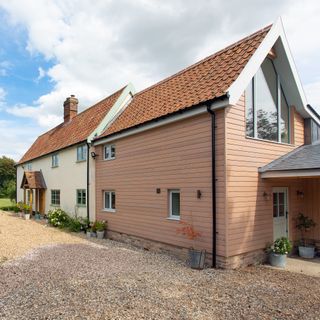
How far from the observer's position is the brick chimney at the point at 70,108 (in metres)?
26.0

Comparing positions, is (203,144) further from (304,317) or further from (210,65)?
(304,317)

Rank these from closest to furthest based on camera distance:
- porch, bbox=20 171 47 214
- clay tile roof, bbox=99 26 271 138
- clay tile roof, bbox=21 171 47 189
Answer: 1. clay tile roof, bbox=99 26 271 138
2. clay tile roof, bbox=21 171 47 189
3. porch, bbox=20 171 47 214

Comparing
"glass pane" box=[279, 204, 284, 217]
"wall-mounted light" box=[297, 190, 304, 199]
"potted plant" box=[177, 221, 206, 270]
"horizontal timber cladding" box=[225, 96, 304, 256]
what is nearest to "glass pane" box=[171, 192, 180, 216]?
"potted plant" box=[177, 221, 206, 270]

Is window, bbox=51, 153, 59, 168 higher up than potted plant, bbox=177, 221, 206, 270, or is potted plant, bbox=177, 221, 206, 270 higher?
window, bbox=51, 153, 59, 168

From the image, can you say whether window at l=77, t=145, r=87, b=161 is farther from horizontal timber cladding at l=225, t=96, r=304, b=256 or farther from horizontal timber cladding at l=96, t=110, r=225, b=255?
horizontal timber cladding at l=225, t=96, r=304, b=256

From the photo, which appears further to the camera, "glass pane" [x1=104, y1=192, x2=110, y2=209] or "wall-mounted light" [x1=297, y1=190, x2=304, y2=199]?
"glass pane" [x1=104, y1=192, x2=110, y2=209]

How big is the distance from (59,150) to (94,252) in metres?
11.6

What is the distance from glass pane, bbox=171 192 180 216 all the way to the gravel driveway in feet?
5.49

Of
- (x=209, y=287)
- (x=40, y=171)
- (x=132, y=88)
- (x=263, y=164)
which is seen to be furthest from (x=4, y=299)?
(x=40, y=171)

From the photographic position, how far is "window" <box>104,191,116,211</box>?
15.1m

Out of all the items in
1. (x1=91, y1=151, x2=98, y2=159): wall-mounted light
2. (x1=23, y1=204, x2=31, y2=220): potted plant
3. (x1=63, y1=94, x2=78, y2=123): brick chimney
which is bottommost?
(x1=23, y1=204, x2=31, y2=220): potted plant

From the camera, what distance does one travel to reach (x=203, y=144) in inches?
385

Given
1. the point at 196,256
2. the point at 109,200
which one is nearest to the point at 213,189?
the point at 196,256

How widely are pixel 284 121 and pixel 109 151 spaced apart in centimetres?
843
